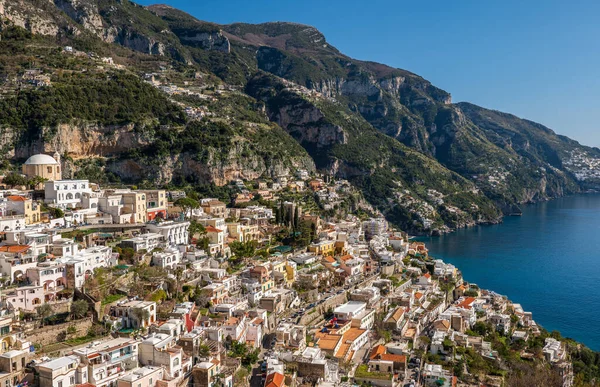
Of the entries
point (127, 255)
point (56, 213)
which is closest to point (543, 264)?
point (127, 255)

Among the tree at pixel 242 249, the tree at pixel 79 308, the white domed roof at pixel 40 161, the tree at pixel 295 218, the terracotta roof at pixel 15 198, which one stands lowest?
the tree at pixel 79 308

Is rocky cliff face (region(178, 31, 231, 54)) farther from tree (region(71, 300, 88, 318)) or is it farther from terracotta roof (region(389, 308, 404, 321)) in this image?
tree (region(71, 300, 88, 318))

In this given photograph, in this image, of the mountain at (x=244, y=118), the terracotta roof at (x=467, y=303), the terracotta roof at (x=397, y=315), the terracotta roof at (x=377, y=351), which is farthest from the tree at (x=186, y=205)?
the terracotta roof at (x=467, y=303)

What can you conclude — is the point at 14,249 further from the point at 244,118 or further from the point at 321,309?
the point at 244,118

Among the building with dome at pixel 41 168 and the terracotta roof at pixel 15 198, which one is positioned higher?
the building with dome at pixel 41 168

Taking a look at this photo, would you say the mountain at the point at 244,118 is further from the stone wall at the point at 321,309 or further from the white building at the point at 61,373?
the white building at the point at 61,373

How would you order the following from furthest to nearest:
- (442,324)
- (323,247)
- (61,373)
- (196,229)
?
(323,247)
(196,229)
(442,324)
(61,373)

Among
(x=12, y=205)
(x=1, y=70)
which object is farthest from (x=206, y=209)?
(x=1, y=70)
